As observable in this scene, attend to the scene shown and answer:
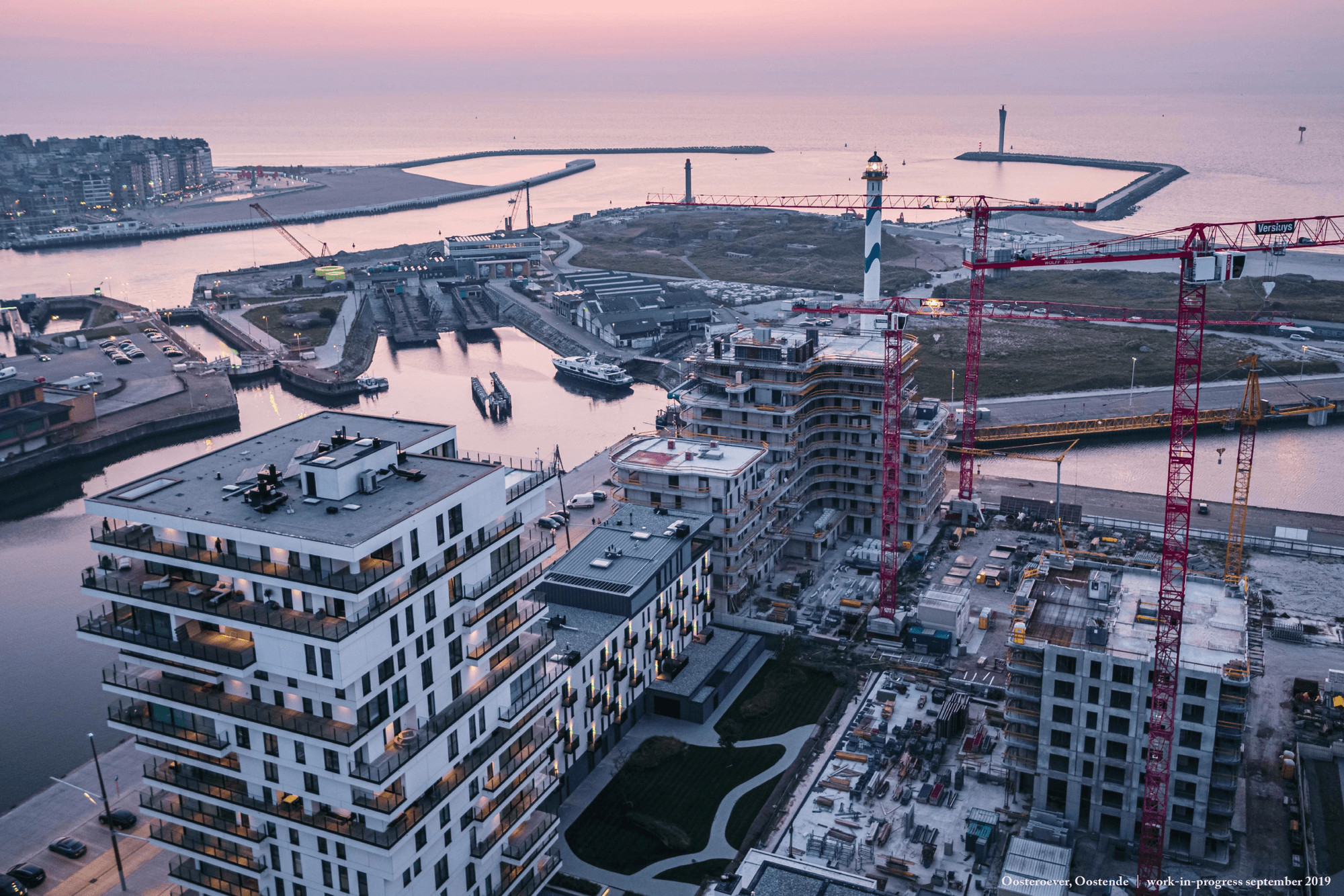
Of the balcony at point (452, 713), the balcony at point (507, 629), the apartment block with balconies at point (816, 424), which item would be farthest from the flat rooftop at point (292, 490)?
the apartment block with balconies at point (816, 424)

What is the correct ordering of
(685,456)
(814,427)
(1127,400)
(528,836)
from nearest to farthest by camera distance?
(528,836) → (685,456) → (814,427) → (1127,400)

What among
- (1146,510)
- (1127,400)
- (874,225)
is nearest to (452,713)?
(1146,510)

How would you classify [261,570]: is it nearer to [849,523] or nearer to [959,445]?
[849,523]

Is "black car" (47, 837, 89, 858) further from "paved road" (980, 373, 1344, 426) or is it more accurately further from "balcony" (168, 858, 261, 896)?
"paved road" (980, 373, 1344, 426)

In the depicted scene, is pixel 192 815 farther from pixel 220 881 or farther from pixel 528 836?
pixel 528 836

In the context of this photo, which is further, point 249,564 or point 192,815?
point 192,815

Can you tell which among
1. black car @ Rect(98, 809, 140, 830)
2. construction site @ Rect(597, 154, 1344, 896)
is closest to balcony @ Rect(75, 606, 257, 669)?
black car @ Rect(98, 809, 140, 830)
